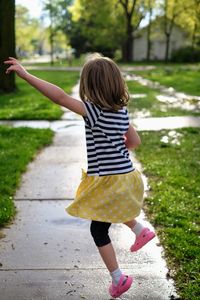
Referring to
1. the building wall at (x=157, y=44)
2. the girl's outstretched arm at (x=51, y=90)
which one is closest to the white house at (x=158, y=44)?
the building wall at (x=157, y=44)

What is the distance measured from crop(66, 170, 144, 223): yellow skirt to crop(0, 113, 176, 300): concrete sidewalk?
564 millimetres

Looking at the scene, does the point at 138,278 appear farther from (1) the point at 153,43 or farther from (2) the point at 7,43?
(1) the point at 153,43

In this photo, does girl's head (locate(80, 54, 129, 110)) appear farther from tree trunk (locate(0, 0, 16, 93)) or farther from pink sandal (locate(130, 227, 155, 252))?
tree trunk (locate(0, 0, 16, 93))

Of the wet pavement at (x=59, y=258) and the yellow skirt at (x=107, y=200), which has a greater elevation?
the yellow skirt at (x=107, y=200)

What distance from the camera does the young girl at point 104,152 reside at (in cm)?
310

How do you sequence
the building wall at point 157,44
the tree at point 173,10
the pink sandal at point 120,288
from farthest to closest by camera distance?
1. the building wall at point 157,44
2. the tree at point 173,10
3. the pink sandal at point 120,288

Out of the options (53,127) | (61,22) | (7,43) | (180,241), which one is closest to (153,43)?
(61,22)

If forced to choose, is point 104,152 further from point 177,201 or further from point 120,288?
point 177,201

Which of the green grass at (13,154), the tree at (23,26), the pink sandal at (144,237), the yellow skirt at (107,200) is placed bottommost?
the tree at (23,26)

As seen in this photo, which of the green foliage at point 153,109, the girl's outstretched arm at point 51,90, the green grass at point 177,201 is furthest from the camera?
the green foliage at point 153,109

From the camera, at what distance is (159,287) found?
3.44 m

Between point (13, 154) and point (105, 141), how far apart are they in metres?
4.39

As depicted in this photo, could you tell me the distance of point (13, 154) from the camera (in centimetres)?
739

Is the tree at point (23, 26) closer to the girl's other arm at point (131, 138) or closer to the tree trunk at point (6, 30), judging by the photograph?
the tree trunk at point (6, 30)
